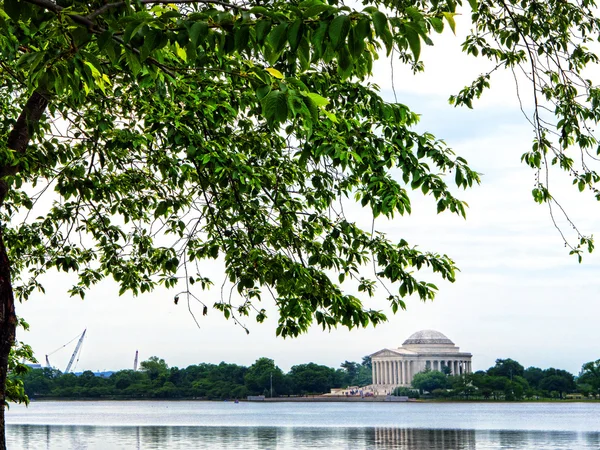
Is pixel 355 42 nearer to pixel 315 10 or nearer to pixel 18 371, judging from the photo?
pixel 315 10

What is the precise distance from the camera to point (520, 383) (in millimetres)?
173875

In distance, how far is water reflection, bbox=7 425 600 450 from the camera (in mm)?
48906

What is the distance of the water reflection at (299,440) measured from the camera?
48.9 m

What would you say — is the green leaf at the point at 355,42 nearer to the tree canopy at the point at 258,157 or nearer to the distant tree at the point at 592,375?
the tree canopy at the point at 258,157

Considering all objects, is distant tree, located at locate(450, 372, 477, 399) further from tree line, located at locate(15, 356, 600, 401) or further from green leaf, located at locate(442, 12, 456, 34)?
green leaf, located at locate(442, 12, 456, 34)

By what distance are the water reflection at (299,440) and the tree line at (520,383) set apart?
109838 millimetres

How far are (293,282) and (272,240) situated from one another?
0.91 m

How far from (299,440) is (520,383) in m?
129

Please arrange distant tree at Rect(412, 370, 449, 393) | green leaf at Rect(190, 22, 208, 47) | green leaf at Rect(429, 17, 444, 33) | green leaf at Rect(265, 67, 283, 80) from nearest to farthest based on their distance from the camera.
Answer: green leaf at Rect(190, 22, 208, 47) < green leaf at Rect(429, 17, 444, 33) < green leaf at Rect(265, 67, 283, 80) < distant tree at Rect(412, 370, 449, 393)

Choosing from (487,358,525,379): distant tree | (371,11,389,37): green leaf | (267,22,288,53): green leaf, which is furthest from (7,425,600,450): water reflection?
(487,358,525,379): distant tree

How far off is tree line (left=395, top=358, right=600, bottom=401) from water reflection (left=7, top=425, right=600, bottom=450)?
10984 cm

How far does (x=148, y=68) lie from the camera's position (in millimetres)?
7293

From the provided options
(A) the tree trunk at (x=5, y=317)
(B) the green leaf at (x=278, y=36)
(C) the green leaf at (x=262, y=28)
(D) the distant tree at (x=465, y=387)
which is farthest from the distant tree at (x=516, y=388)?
(B) the green leaf at (x=278, y=36)

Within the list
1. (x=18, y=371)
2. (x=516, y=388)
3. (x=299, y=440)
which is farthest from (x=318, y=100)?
(x=516, y=388)
